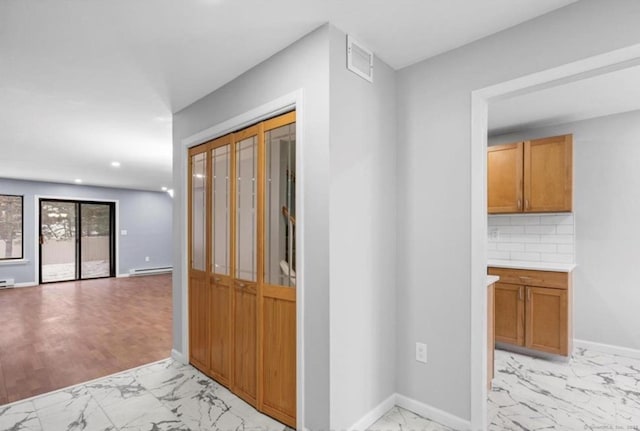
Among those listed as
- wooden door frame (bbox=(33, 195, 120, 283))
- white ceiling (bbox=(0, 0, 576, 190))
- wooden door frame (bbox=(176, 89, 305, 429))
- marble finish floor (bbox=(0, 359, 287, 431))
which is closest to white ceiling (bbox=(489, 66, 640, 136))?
white ceiling (bbox=(0, 0, 576, 190))

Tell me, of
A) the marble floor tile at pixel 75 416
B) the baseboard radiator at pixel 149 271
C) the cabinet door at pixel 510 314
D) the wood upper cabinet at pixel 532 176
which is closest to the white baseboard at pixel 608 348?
the cabinet door at pixel 510 314

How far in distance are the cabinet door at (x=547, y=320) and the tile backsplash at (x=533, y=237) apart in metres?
0.58

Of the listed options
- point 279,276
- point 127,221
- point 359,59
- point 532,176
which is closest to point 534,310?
point 532,176

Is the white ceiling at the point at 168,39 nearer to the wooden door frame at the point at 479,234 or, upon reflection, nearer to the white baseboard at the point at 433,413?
the wooden door frame at the point at 479,234

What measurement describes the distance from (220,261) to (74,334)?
Answer: 2.78m

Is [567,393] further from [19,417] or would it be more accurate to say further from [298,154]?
[19,417]

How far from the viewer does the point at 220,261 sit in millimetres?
2797

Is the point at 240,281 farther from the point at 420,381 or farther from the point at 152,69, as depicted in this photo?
the point at 152,69

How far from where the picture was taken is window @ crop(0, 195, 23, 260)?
24.1 feet

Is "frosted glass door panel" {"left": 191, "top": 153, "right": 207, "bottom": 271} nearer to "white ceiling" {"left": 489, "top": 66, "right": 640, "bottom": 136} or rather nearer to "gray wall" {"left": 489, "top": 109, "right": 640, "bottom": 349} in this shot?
"white ceiling" {"left": 489, "top": 66, "right": 640, "bottom": 136}

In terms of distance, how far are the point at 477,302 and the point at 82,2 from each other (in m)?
2.78

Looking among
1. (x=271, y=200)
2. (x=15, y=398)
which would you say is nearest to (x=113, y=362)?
(x=15, y=398)

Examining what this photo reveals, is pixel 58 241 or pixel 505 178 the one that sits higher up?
pixel 505 178

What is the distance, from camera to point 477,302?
2.03 metres
